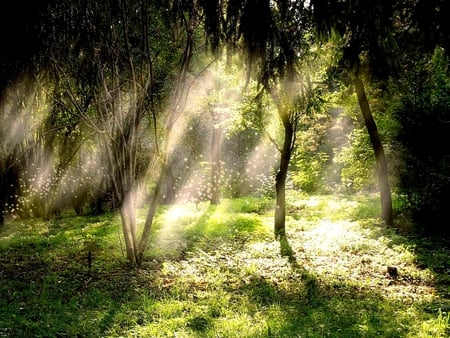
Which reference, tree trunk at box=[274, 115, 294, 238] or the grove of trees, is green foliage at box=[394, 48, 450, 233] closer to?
the grove of trees

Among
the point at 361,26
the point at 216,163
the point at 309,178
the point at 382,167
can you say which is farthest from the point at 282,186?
the point at 309,178

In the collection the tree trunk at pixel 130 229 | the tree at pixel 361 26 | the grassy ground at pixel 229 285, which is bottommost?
the grassy ground at pixel 229 285

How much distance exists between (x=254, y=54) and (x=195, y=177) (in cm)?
1964

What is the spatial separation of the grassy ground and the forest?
37 mm

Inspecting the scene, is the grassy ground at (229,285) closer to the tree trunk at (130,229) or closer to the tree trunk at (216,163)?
the tree trunk at (130,229)

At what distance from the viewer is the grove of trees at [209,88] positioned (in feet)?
13.7

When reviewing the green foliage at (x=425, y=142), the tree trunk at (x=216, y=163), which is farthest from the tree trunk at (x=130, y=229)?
the tree trunk at (x=216, y=163)

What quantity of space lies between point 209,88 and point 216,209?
5.00 m

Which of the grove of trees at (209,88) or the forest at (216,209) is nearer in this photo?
the grove of trees at (209,88)

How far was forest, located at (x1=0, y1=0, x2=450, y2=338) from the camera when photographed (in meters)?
4.49

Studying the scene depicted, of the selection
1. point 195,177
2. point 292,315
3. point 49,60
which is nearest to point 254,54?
point 292,315

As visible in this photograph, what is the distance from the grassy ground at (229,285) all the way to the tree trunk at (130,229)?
213 mm

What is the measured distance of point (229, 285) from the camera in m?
6.54

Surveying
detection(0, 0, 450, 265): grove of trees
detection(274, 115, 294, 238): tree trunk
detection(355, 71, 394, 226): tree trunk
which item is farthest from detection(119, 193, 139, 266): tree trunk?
detection(355, 71, 394, 226): tree trunk
